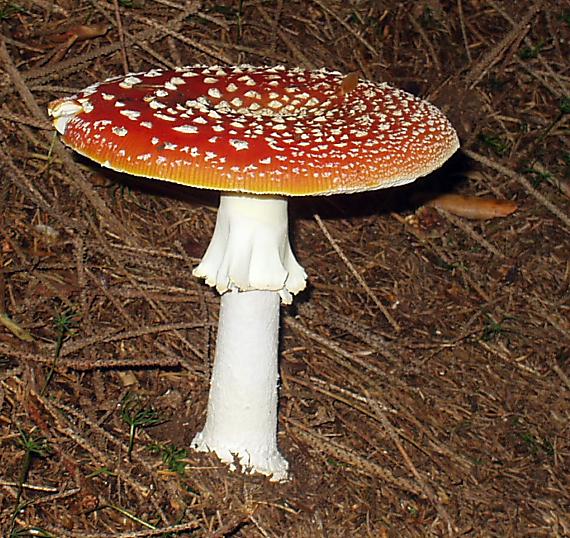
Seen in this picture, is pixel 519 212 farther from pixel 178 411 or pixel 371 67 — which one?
pixel 178 411

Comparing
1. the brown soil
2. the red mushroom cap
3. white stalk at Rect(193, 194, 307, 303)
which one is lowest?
the brown soil

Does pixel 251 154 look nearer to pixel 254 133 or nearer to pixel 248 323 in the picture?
pixel 254 133

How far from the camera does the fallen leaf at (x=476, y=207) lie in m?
4.95

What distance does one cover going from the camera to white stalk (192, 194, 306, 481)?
2.93 metres

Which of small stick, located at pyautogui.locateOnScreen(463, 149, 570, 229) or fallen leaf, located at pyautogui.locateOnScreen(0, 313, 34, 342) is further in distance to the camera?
small stick, located at pyautogui.locateOnScreen(463, 149, 570, 229)

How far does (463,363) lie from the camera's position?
165 inches

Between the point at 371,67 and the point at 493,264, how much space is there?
4.97 ft

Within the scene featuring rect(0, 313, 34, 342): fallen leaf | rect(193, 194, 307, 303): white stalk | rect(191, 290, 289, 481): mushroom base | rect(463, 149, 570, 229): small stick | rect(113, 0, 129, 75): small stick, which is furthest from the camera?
rect(463, 149, 570, 229): small stick

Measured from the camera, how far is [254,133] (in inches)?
97.6

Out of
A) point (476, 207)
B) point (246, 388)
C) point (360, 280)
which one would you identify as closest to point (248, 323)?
point (246, 388)

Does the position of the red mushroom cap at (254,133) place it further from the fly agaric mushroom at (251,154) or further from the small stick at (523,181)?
the small stick at (523,181)

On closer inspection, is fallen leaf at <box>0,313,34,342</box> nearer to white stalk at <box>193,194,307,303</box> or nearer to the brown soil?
the brown soil

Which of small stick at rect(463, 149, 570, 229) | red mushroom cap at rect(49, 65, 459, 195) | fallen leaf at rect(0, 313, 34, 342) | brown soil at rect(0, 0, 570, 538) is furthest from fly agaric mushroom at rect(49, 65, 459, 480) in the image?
small stick at rect(463, 149, 570, 229)

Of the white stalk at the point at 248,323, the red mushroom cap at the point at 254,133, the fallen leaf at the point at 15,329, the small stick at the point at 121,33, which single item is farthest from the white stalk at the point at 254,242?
the small stick at the point at 121,33
